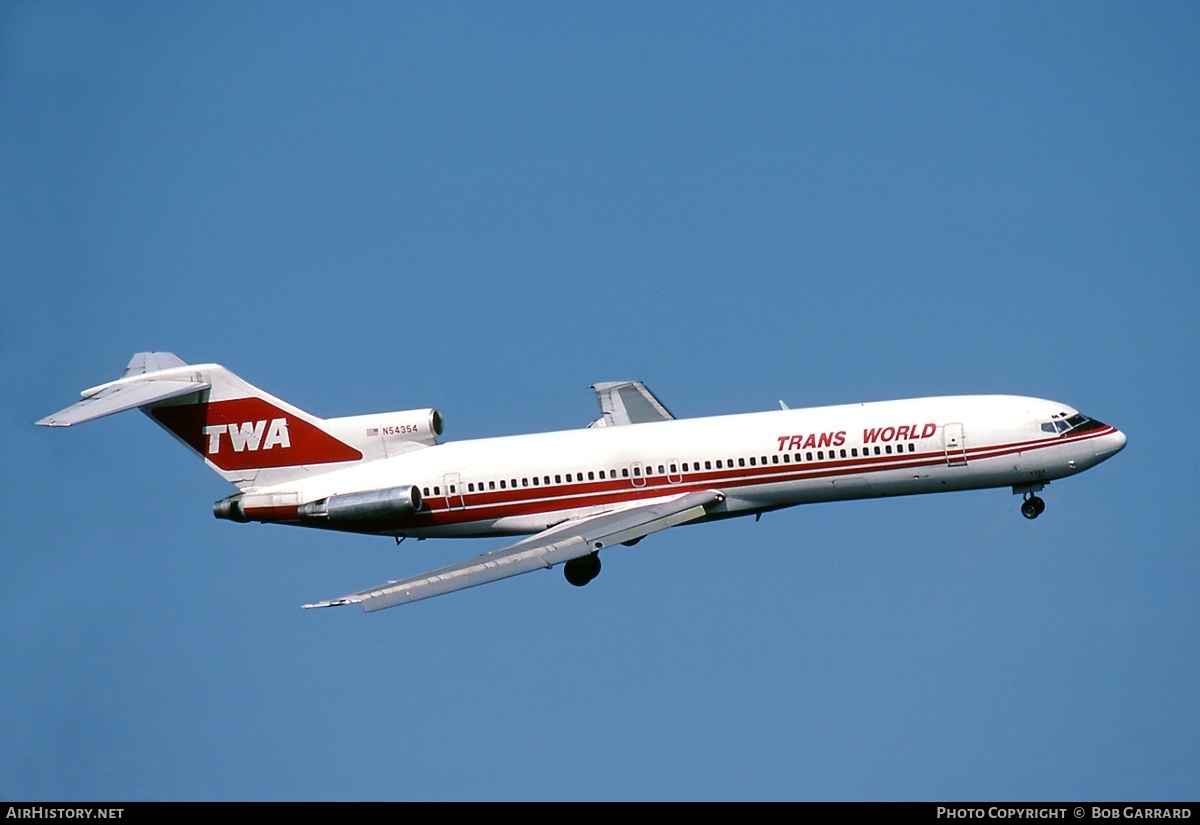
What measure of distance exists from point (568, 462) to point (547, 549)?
16.1ft

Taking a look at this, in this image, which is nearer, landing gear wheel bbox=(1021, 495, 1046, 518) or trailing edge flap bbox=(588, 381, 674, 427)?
landing gear wheel bbox=(1021, 495, 1046, 518)

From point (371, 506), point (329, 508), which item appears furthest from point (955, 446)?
point (329, 508)

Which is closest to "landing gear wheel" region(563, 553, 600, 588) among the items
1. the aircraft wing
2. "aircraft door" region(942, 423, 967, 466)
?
the aircraft wing

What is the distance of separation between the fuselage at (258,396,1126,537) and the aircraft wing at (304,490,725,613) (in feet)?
3.04

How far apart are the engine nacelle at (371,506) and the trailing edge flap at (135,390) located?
261 inches

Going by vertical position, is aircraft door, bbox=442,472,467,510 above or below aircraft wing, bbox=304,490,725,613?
above

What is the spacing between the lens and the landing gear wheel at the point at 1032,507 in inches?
2159

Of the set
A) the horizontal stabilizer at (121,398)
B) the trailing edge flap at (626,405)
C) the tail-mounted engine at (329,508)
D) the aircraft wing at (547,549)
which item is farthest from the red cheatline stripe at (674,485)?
the horizontal stabilizer at (121,398)

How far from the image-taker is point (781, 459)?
54.1 metres

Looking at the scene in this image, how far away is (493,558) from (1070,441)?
19.1 m

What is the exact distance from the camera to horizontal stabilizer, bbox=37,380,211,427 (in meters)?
55.8

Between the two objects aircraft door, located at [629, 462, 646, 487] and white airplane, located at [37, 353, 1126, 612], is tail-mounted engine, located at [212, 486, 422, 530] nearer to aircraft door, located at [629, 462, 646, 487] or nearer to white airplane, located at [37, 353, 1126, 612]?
white airplane, located at [37, 353, 1126, 612]
